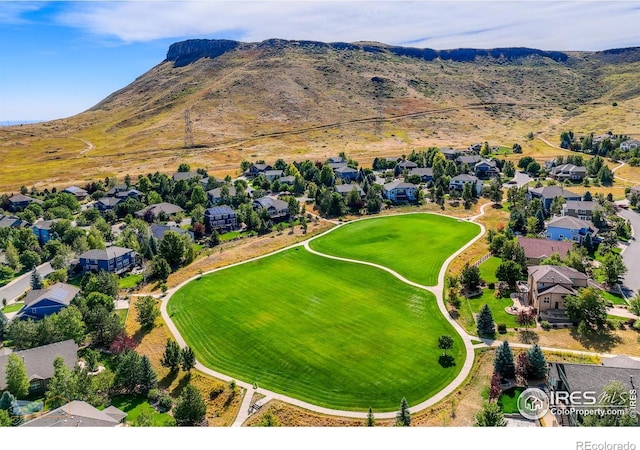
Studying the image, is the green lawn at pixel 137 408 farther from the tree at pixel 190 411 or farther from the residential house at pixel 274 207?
the residential house at pixel 274 207

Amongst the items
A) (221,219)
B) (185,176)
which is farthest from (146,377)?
(185,176)

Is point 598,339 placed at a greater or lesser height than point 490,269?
lesser

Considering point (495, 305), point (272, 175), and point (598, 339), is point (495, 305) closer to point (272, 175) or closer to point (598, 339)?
point (598, 339)

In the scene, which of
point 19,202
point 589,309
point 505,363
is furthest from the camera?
point 19,202

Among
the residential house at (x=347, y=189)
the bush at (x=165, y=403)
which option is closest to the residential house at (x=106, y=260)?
the bush at (x=165, y=403)

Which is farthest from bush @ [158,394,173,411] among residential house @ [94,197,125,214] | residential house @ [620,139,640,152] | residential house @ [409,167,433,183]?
residential house @ [620,139,640,152]

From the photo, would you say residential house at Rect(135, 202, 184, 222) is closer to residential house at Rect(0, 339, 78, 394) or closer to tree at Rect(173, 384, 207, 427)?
residential house at Rect(0, 339, 78, 394)

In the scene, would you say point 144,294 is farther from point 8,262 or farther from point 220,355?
point 8,262
